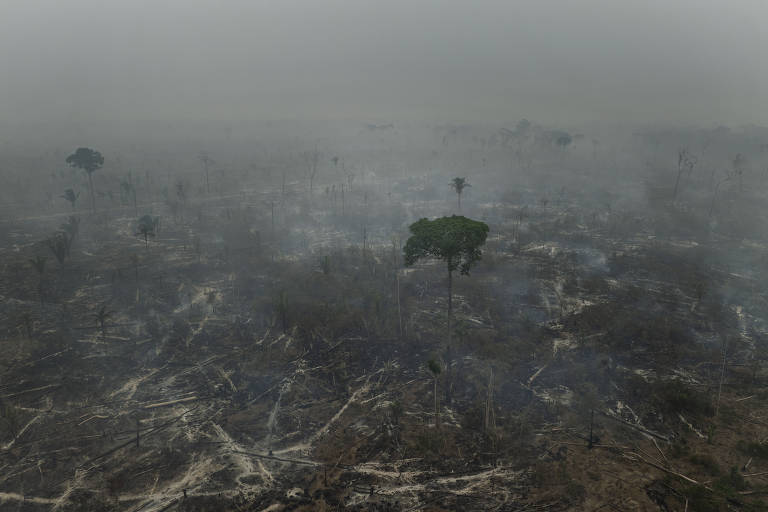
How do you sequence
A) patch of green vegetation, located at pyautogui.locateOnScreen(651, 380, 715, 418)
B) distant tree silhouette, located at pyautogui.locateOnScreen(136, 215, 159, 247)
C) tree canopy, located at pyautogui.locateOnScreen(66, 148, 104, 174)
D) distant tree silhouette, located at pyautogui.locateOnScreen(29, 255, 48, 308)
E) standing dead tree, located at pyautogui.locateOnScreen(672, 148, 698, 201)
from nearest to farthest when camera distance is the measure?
patch of green vegetation, located at pyautogui.locateOnScreen(651, 380, 715, 418) → distant tree silhouette, located at pyautogui.locateOnScreen(29, 255, 48, 308) → distant tree silhouette, located at pyautogui.locateOnScreen(136, 215, 159, 247) → tree canopy, located at pyautogui.locateOnScreen(66, 148, 104, 174) → standing dead tree, located at pyautogui.locateOnScreen(672, 148, 698, 201)

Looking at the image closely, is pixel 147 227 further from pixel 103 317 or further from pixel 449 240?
pixel 449 240

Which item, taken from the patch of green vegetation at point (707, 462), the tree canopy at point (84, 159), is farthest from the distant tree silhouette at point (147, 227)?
the patch of green vegetation at point (707, 462)

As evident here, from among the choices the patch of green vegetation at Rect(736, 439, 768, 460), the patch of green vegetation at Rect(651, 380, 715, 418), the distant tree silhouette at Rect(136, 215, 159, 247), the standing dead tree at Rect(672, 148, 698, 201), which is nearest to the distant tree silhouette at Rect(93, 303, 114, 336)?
the distant tree silhouette at Rect(136, 215, 159, 247)

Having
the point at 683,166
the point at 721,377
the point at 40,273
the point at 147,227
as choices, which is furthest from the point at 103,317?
the point at 683,166

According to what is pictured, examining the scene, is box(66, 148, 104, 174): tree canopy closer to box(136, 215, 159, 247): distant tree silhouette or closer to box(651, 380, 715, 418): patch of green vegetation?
box(136, 215, 159, 247): distant tree silhouette

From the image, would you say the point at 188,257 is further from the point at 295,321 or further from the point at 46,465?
the point at 46,465

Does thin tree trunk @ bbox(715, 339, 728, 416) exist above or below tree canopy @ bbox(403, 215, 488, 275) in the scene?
below

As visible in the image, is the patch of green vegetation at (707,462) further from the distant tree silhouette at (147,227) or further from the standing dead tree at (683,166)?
the standing dead tree at (683,166)

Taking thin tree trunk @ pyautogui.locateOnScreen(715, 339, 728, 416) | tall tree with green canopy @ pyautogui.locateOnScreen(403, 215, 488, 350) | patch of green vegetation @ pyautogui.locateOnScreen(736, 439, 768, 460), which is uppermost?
tall tree with green canopy @ pyautogui.locateOnScreen(403, 215, 488, 350)
